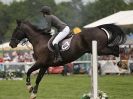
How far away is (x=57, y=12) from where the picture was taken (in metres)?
123

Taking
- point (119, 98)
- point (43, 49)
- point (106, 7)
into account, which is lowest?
point (119, 98)

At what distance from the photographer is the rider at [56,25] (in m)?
15.8

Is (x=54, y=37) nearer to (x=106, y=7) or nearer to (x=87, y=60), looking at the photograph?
(x=87, y=60)

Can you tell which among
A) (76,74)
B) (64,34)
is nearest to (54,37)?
(64,34)

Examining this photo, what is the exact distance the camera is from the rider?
1579 centimetres

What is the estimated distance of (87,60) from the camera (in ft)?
121

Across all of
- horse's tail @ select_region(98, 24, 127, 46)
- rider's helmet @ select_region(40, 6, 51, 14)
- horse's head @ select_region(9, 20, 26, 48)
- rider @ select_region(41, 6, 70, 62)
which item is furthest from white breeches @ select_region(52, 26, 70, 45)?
horse's head @ select_region(9, 20, 26, 48)

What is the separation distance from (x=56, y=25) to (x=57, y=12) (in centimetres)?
10757

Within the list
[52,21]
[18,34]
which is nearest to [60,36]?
[52,21]

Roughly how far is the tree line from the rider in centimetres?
7371

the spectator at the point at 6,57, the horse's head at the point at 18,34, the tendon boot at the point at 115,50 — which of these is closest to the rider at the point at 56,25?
the horse's head at the point at 18,34

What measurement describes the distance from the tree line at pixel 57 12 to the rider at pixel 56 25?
242 feet

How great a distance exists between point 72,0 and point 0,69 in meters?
117

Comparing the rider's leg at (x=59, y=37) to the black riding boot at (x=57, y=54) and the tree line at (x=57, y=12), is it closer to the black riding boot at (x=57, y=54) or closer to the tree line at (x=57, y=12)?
the black riding boot at (x=57, y=54)
